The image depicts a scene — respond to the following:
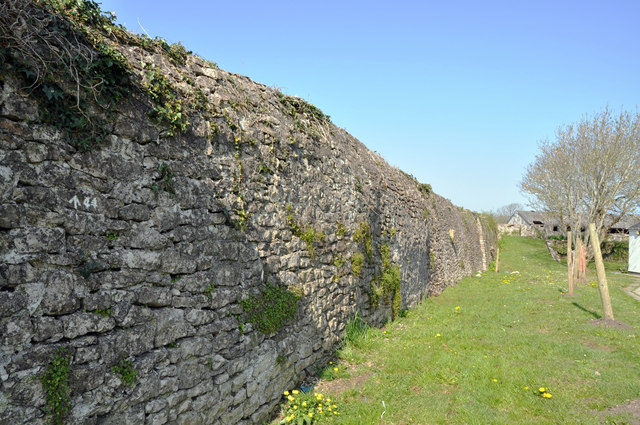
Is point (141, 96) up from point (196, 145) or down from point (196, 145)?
up

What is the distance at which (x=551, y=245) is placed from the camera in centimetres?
3306

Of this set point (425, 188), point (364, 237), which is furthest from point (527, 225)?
point (364, 237)

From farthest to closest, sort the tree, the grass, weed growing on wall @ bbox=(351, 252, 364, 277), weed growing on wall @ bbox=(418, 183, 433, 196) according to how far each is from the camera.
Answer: the tree < weed growing on wall @ bbox=(418, 183, 433, 196) < weed growing on wall @ bbox=(351, 252, 364, 277) < the grass

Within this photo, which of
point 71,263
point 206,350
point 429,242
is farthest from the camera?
point 429,242

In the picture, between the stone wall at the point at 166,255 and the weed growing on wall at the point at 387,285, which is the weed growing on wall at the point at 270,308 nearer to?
the stone wall at the point at 166,255

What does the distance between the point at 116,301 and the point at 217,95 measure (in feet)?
7.53

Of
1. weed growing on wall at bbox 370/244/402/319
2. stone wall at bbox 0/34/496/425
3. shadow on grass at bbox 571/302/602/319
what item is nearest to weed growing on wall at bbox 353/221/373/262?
weed growing on wall at bbox 370/244/402/319

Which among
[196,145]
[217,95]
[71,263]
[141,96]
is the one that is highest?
[217,95]

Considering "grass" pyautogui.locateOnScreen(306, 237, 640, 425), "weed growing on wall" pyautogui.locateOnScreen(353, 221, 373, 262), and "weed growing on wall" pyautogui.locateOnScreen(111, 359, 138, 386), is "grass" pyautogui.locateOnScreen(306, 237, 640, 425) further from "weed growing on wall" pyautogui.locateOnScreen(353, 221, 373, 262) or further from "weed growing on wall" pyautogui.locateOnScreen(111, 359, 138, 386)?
"weed growing on wall" pyautogui.locateOnScreen(111, 359, 138, 386)

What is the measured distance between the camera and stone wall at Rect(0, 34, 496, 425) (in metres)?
2.40

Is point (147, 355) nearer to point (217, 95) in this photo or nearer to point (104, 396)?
point (104, 396)

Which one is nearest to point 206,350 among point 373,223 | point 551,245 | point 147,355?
point 147,355

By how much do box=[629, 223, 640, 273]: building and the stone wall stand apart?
1100 inches

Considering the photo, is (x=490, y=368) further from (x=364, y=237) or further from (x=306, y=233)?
(x=306, y=233)
